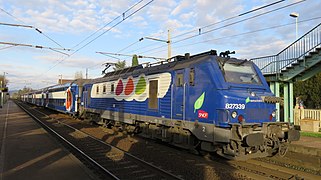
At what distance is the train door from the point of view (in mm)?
10469

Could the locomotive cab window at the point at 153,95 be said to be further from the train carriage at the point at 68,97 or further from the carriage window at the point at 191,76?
the train carriage at the point at 68,97

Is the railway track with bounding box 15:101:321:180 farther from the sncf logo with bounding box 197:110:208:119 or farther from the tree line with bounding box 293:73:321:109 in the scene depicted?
the tree line with bounding box 293:73:321:109

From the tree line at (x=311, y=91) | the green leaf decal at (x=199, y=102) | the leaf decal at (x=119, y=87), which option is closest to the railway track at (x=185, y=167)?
the green leaf decal at (x=199, y=102)

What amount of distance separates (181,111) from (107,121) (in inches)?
352

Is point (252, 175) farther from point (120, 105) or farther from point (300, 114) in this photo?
point (300, 114)

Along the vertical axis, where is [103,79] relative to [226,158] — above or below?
above

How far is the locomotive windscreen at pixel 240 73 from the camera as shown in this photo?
9609 mm

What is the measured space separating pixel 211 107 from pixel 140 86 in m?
5.00

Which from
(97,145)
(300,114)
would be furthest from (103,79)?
(300,114)

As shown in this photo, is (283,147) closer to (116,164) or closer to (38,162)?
(116,164)

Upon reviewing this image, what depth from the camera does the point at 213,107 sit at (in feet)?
29.8

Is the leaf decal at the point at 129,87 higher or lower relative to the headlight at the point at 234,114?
higher

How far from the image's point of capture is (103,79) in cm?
1875

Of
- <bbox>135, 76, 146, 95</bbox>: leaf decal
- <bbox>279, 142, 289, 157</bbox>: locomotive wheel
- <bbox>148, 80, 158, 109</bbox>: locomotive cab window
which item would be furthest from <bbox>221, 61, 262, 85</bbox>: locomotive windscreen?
<bbox>135, 76, 146, 95</bbox>: leaf decal
